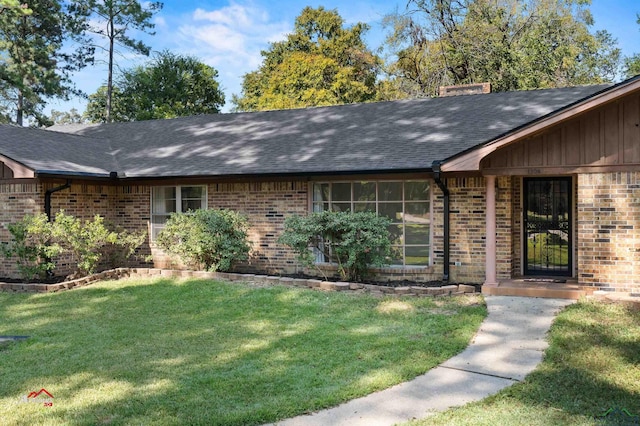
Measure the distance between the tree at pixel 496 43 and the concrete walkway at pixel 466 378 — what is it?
1818 cm

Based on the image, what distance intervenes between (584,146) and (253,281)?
20.4 feet

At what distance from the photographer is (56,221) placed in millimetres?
10188

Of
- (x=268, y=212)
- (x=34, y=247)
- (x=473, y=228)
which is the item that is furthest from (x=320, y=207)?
(x=34, y=247)

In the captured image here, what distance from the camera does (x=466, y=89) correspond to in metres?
15.1

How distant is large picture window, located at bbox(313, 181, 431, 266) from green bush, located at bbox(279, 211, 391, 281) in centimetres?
37

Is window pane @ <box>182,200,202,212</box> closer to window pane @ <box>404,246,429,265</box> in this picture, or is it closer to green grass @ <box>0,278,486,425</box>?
green grass @ <box>0,278,486,425</box>

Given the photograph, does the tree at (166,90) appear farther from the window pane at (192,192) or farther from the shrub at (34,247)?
the shrub at (34,247)

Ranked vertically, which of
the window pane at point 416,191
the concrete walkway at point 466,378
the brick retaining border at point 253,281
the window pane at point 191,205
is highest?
the window pane at point 416,191

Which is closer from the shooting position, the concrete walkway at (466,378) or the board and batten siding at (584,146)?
the concrete walkway at (466,378)

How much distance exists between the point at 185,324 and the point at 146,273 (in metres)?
4.25

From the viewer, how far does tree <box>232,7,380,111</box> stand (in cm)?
2955

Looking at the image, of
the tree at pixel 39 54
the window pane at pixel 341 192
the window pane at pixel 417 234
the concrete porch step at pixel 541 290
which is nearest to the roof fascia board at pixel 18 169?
the window pane at pixel 341 192

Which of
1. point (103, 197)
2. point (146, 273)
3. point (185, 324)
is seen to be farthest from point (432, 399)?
point (103, 197)

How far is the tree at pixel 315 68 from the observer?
29547mm
